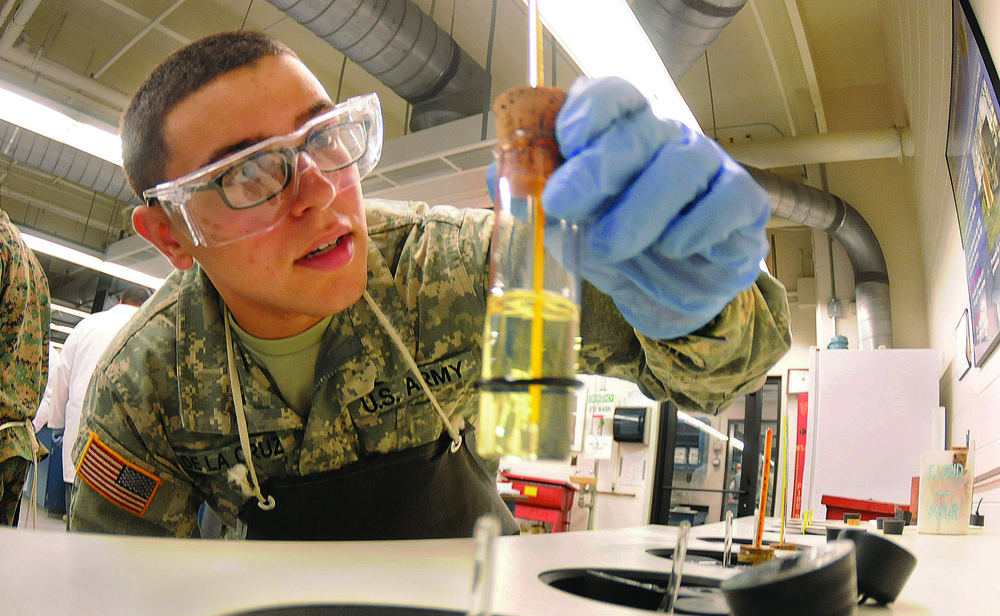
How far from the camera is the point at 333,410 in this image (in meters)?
1.26

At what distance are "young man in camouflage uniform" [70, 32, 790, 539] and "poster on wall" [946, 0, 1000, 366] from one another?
177 cm

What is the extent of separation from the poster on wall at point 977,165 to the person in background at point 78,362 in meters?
4.25

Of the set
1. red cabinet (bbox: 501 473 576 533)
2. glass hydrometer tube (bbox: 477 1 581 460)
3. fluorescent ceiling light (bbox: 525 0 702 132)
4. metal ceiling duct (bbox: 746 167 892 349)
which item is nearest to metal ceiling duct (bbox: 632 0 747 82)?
fluorescent ceiling light (bbox: 525 0 702 132)

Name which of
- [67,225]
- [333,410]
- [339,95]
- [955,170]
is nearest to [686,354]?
[333,410]

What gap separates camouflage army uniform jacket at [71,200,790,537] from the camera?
1259mm

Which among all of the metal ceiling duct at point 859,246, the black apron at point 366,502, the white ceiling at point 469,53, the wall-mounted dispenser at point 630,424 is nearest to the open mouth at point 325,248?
the black apron at point 366,502

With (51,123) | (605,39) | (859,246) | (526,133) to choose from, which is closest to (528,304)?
(526,133)

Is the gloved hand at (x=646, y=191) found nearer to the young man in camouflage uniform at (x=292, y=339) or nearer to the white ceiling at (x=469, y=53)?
the young man in camouflage uniform at (x=292, y=339)

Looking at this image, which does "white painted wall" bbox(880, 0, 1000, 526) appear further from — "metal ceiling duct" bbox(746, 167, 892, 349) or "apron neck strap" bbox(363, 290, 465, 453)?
"apron neck strap" bbox(363, 290, 465, 453)

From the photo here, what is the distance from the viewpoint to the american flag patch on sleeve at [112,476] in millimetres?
1246

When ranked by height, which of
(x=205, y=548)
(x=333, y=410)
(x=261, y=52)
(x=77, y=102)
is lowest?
(x=205, y=548)

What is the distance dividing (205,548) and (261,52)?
85 cm

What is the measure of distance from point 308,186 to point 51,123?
149 inches

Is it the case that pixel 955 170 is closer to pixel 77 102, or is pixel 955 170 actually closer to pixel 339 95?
pixel 339 95
